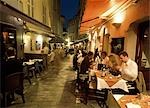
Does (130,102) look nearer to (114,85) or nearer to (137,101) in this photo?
(137,101)

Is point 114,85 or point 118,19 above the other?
point 118,19

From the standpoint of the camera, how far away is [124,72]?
6395 mm

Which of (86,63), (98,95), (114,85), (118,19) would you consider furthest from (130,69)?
(118,19)

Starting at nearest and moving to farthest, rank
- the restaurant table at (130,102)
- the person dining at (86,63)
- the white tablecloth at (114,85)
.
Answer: the restaurant table at (130,102), the white tablecloth at (114,85), the person dining at (86,63)

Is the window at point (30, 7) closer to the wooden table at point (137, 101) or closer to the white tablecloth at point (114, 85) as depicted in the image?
the white tablecloth at point (114, 85)

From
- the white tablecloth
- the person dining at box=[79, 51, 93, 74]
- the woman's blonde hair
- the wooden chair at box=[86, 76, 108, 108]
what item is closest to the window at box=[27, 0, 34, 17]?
the woman's blonde hair

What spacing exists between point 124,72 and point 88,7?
146 inches

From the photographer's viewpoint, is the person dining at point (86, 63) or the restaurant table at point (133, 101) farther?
the person dining at point (86, 63)

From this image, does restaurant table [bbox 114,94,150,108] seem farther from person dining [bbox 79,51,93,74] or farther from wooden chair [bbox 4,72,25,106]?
person dining [bbox 79,51,93,74]

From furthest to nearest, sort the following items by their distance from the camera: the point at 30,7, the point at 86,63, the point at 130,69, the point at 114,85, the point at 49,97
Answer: the point at 30,7, the point at 86,63, the point at 49,97, the point at 114,85, the point at 130,69

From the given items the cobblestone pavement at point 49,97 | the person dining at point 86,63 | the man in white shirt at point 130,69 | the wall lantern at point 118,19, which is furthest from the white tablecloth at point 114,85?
the wall lantern at point 118,19

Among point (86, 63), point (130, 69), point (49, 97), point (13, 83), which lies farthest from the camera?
point (86, 63)

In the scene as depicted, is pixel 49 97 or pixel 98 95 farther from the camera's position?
pixel 49 97

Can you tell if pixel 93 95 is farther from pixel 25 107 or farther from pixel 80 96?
pixel 25 107
